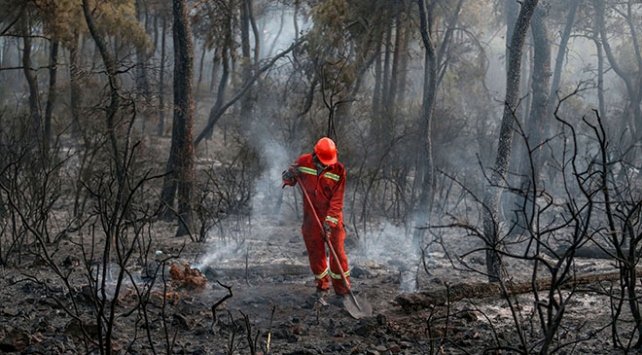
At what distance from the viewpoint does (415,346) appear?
5703mm

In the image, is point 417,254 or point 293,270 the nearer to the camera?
point 293,270

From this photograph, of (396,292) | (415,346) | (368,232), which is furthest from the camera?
(368,232)

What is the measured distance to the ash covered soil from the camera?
536cm

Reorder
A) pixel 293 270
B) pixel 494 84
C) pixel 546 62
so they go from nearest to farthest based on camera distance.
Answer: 1. pixel 293 270
2. pixel 546 62
3. pixel 494 84

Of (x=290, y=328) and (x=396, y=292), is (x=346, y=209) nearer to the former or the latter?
(x=396, y=292)

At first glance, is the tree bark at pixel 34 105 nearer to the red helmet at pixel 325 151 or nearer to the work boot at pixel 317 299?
the red helmet at pixel 325 151

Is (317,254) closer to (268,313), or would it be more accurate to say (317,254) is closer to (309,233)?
(309,233)

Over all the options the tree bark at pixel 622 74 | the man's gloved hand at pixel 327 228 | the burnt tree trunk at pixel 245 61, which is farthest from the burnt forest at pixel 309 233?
the tree bark at pixel 622 74

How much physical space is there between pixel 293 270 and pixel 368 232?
11.4ft

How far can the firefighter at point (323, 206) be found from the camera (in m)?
7.36

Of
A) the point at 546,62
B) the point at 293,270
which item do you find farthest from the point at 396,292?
the point at 546,62

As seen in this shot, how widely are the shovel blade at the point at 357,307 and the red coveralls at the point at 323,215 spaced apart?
0.24m

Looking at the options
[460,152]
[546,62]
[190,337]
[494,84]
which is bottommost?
[190,337]

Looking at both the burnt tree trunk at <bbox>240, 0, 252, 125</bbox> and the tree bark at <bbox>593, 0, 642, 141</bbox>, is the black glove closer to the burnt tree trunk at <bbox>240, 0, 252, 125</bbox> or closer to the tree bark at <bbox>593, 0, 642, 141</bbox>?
the burnt tree trunk at <bbox>240, 0, 252, 125</bbox>
